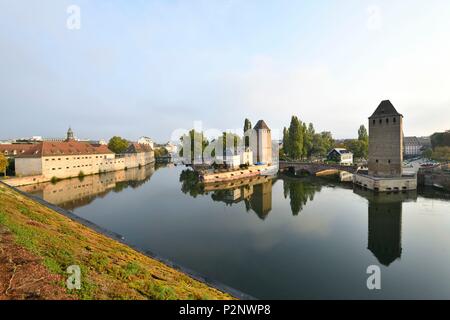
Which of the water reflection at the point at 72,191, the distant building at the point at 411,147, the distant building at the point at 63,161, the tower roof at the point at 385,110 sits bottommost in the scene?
the water reflection at the point at 72,191

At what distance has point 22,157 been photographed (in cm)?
3331

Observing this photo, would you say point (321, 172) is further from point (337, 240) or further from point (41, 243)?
point (41, 243)

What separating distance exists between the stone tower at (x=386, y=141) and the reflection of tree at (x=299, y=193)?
25.4 feet

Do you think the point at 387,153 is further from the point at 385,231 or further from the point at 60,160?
the point at 60,160

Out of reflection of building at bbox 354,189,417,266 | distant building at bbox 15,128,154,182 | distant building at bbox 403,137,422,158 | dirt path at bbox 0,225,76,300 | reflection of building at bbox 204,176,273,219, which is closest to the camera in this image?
dirt path at bbox 0,225,76,300

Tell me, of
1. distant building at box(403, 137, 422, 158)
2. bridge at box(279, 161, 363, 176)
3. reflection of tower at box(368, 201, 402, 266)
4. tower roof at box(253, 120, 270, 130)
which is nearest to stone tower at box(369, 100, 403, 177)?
reflection of tower at box(368, 201, 402, 266)

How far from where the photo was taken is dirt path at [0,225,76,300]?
186 inches

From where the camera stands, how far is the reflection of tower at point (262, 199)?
848 inches

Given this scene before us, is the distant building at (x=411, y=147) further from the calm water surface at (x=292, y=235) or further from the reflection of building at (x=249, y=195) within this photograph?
the reflection of building at (x=249, y=195)

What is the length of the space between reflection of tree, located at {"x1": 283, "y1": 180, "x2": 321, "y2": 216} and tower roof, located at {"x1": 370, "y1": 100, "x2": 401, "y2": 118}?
11.5 metres

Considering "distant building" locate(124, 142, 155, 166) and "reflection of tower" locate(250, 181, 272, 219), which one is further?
"distant building" locate(124, 142, 155, 166)

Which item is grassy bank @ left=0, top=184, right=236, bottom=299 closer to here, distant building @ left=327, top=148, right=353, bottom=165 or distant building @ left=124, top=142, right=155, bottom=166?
distant building @ left=327, top=148, right=353, bottom=165

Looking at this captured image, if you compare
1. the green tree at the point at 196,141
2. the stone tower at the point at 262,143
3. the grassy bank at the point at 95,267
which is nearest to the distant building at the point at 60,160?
the green tree at the point at 196,141

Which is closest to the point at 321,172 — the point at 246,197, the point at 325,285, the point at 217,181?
the point at 217,181
